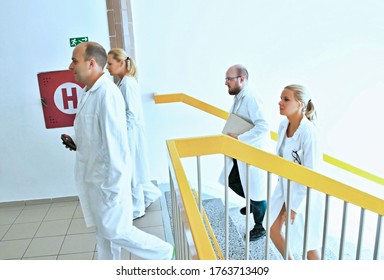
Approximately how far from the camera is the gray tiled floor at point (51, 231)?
2.68 meters

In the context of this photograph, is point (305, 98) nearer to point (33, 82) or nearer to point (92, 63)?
point (92, 63)

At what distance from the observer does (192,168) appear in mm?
3877

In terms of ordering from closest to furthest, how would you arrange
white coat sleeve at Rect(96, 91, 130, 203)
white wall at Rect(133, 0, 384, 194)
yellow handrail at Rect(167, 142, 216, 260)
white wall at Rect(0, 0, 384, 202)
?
yellow handrail at Rect(167, 142, 216, 260)
white coat sleeve at Rect(96, 91, 130, 203)
white wall at Rect(0, 0, 384, 202)
white wall at Rect(133, 0, 384, 194)

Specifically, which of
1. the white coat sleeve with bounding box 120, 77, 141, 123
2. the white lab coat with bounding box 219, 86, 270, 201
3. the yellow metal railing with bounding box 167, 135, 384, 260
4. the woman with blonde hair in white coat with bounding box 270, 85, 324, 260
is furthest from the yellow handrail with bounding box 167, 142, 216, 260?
the white coat sleeve with bounding box 120, 77, 141, 123

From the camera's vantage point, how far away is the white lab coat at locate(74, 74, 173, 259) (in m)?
1.94

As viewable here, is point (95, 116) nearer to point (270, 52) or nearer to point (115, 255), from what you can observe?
point (115, 255)

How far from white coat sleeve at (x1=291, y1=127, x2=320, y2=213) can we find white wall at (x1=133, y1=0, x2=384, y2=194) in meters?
1.76

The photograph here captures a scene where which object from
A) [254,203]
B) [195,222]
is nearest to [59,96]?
[254,203]

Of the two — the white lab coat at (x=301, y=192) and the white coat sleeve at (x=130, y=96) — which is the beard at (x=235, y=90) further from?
the white coat sleeve at (x=130, y=96)

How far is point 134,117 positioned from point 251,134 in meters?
1.03

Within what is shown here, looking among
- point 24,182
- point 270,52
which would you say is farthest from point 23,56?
point 270,52

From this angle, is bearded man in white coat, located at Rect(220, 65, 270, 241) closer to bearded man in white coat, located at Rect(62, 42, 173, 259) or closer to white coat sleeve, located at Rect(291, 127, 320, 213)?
white coat sleeve, located at Rect(291, 127, 320, 213)

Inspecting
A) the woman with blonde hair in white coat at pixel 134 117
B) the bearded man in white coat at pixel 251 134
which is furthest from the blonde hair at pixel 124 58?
the bearded man in white coat at pixel 251 134

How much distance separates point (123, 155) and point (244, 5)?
2384 millimetres
